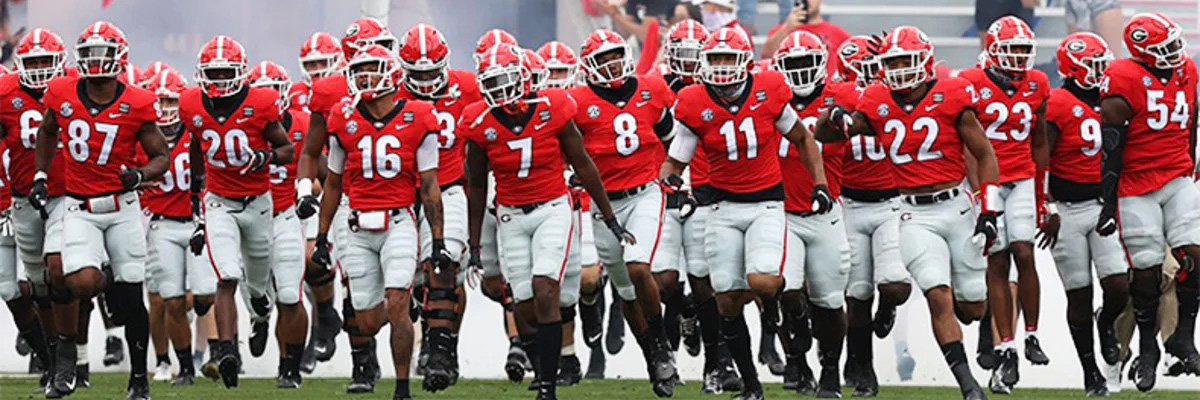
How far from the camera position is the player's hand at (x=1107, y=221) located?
11695 mm

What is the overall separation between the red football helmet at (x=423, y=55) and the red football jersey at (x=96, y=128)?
1.25m

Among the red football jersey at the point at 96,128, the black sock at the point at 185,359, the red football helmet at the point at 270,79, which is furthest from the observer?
the red football helmet at the point at 270,79

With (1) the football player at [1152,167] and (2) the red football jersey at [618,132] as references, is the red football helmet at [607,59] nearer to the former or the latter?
(2) the red football jersey at [618,132]

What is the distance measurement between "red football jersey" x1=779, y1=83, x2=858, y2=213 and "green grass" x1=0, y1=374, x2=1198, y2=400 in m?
1.01

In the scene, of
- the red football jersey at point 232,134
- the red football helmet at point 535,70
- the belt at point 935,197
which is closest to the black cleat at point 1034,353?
the belt at point 935,197

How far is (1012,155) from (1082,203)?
0.48m

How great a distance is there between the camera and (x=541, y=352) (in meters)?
10.6

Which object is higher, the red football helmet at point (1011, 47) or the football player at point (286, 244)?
the red football helmet at point (1011, 47)

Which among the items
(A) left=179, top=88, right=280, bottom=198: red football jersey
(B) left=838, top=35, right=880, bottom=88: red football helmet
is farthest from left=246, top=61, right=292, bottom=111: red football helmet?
(B) left=838, top=35, right=880, bottom=88: red football helmet

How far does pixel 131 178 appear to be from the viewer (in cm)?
1133

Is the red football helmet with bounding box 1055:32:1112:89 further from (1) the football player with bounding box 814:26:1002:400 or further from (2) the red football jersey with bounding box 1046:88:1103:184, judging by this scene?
(1) the football player with bounding box 814:26:1002:400

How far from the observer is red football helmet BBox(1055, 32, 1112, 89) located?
12.1 meters

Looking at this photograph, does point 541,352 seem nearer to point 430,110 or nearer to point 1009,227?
point 430,110

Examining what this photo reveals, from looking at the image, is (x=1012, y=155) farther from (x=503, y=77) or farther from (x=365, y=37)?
(x=365, y=37)
